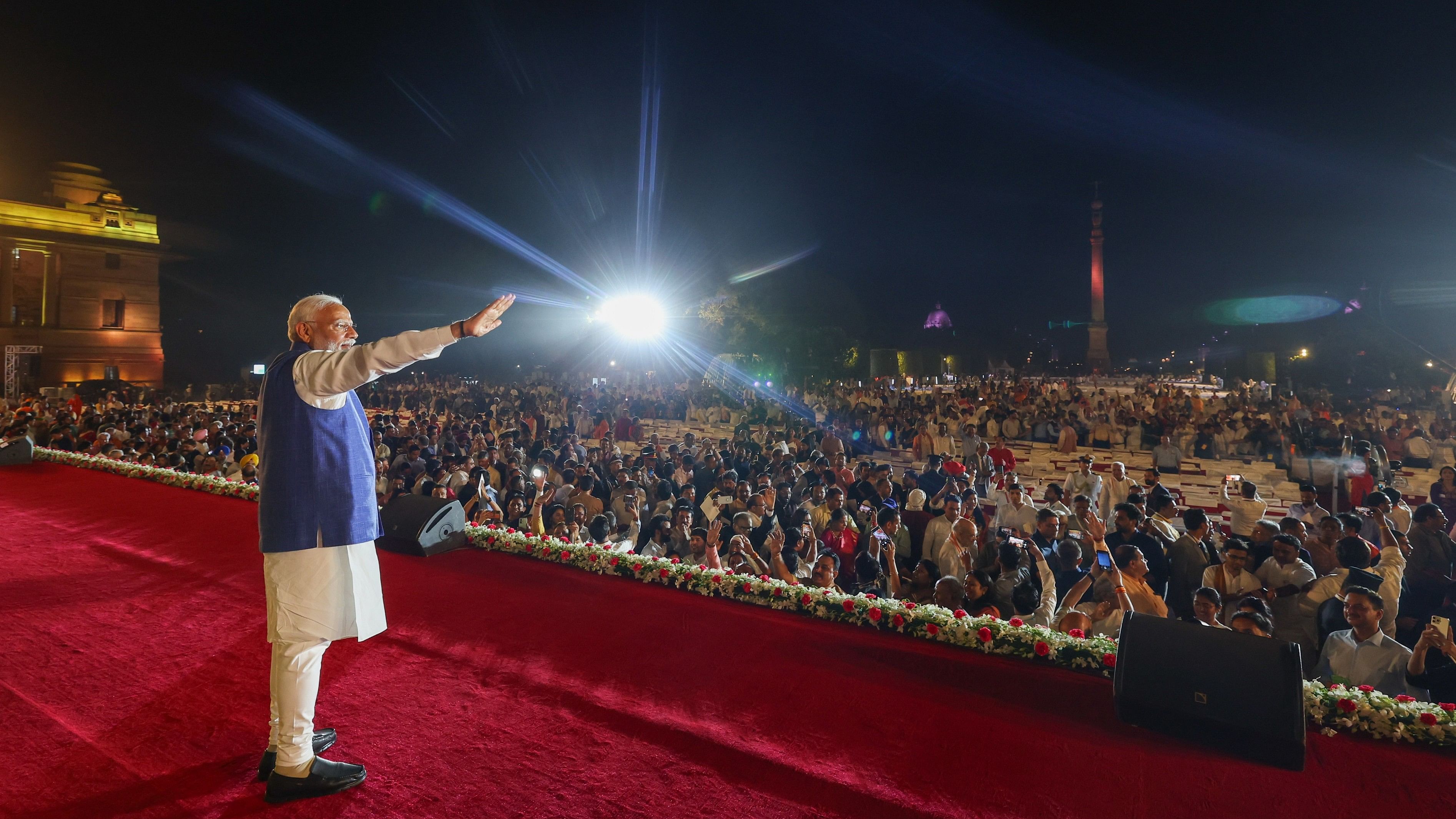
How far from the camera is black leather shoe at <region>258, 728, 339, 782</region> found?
2500 millimetres

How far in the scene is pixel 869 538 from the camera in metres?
6.29

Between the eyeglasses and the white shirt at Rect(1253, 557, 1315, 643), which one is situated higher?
the eyeglasses

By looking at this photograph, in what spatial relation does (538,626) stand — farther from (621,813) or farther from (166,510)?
(166,510)

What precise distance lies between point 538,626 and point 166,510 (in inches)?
207

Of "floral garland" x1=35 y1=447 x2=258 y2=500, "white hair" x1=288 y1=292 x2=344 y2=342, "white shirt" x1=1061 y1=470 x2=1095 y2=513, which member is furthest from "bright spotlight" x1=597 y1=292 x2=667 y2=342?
"white hair" x1=288 y1=292 x2=344 y2=342

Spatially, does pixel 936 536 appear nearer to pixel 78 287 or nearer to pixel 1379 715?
pixel 1379 715

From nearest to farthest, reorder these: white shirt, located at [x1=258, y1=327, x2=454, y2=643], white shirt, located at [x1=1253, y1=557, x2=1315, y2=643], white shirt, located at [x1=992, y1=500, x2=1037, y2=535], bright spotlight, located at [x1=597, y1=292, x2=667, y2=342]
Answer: white shirt, located at [x1=258, y1=327, x2=454, y2=643]
white shirt, located at [x1=1253, y1=557, x2=1315, y2=643]
white shirt, located at [x1=992, y1=500, x2=1037, y2=535]
bright spotlight, located at [x1=597, y1=292, x2=667, y2=342]

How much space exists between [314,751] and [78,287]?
4005 cm

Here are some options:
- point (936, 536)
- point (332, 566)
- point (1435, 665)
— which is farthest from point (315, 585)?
point (1435, 665)

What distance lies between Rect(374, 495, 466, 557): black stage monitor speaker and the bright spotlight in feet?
72.0

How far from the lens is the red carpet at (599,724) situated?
2430 millimetres

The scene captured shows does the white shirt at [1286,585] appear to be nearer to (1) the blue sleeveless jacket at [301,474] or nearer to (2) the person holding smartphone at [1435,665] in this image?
(2) the person holding smartphone at [1435,665]

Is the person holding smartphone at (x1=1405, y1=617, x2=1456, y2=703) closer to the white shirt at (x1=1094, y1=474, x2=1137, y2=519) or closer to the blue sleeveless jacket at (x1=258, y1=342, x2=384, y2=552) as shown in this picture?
the white shirt at (x1=1094, y1=474, x2=1137, y2=519)

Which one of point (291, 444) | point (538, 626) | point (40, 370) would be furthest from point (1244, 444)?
point (40, 370)
